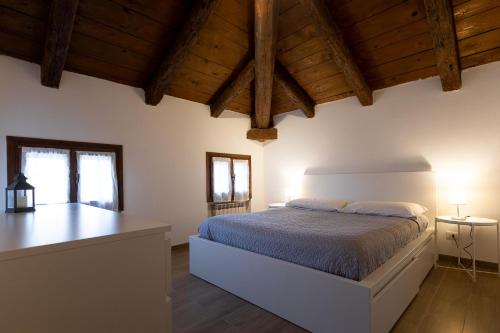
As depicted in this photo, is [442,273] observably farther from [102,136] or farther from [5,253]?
[102,136]

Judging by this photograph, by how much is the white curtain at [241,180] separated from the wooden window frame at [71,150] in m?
2.11

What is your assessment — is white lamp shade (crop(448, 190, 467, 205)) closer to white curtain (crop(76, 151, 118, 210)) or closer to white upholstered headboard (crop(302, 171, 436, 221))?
white upholstered headboard (crop(302, 171, 436, 221))

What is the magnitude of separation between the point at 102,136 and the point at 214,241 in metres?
2.09

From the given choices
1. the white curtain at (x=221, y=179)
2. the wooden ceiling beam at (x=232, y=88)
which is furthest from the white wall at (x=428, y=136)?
the wooden ceiling beam at (x=232, y=88)

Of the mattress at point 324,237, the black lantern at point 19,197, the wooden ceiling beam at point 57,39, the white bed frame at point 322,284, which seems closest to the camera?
the black lantern at point 19,197

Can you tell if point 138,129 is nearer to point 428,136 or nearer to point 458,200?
point 428,136

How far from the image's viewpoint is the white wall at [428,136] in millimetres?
3002

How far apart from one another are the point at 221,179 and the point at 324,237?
2.93 metres

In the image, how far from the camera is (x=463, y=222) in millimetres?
2750

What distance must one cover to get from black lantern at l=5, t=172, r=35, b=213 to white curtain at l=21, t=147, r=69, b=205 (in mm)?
1623

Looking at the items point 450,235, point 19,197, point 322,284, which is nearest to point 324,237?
point 322,284

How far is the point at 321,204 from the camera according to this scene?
369 centimetres

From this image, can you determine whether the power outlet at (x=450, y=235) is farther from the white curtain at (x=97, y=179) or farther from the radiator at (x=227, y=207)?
the white curtain at (x=97, y=179)

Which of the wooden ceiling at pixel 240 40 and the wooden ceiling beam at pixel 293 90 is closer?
the wooden ceiling at pixel 240 40
